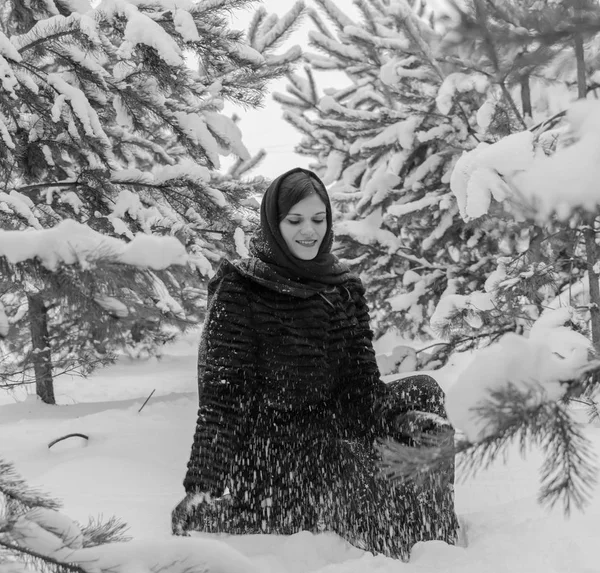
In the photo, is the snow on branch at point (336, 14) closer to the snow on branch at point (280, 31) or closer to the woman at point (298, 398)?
the snow on branch at point (280, 31)

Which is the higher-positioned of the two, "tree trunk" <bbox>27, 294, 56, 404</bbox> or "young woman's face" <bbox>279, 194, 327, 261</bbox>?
"young woman's face" <bbox>279, 194, 327, 261</bbox>

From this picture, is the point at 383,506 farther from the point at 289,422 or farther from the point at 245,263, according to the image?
the point at 245,263

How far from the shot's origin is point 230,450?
2.25 metres

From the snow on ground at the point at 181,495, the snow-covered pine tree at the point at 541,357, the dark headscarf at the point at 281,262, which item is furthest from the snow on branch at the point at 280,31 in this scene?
the snow-covered pine tree at the point at 541,357

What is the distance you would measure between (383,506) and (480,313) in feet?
7.70

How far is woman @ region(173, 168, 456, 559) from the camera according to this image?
7.59 feet

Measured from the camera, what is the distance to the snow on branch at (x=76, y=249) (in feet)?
3.16

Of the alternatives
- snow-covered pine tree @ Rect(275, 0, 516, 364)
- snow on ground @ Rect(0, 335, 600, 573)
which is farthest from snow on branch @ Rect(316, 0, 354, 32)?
snow on ground @ Rect(0, 335, 600, 573)

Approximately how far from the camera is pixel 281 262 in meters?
2.51

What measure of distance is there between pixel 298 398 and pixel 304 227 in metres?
0.68

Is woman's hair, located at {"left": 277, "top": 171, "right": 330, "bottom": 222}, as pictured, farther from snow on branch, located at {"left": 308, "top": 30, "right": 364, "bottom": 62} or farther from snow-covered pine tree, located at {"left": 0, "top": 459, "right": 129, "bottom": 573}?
snow on branch, located at {"left": 308, "top": 30, "right": 364, "bottom": 62}

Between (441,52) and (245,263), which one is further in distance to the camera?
(245,263)

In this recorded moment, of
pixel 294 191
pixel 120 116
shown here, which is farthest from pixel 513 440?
pixel 120 116

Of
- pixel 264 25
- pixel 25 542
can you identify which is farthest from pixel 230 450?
pixel 264 25
